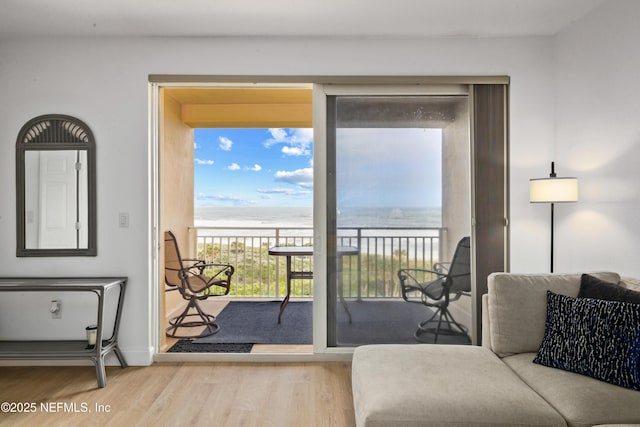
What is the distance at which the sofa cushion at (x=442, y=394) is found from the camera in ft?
5.18

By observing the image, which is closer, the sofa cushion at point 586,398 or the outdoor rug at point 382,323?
the sofa cushion at point 586,398

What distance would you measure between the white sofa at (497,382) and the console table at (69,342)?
187 centimetres

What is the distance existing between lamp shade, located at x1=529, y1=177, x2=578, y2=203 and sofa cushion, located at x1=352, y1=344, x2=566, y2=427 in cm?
132

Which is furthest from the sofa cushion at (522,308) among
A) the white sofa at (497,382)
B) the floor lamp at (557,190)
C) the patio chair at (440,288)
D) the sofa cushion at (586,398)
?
the patio chair at (440,288)

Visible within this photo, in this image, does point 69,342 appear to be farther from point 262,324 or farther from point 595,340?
point 595,340

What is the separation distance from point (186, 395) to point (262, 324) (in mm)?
1704

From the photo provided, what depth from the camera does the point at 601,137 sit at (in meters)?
2.69

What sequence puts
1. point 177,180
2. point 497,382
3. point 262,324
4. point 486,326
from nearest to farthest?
point 497,382 → point 486,326 → point 262,324 → point 177,180

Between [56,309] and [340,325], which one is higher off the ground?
[56,309]

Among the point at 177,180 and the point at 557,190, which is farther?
the point at 177,180

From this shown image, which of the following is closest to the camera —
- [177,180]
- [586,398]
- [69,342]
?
[586,398]

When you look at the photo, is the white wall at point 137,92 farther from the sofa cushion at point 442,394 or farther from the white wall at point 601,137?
the sofa cushion at point 442,394

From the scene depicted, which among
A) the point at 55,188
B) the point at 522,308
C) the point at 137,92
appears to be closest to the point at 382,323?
the point at 522,308

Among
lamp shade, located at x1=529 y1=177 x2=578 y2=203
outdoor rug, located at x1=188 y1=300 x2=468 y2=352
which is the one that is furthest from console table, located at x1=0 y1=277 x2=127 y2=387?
lamp shade, located at x1=529 y1=177 x2=578 y2=203
